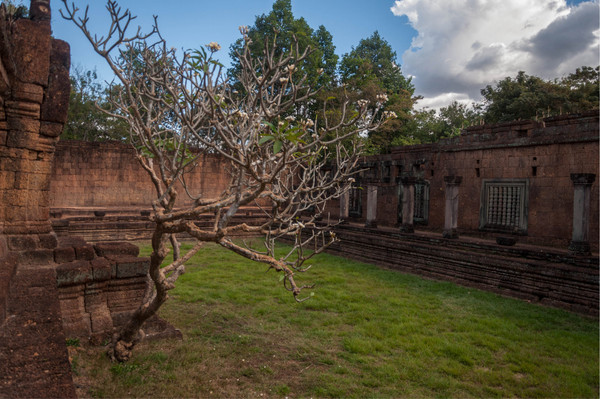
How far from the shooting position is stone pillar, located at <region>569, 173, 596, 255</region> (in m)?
8.32

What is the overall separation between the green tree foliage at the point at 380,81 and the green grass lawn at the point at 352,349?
12.1 metres

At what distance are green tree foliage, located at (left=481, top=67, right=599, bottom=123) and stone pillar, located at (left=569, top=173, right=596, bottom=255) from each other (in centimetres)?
1265

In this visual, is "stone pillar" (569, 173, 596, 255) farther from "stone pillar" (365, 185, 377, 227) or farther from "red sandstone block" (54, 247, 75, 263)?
"red sandstone block" (54, 247, 75, 263)

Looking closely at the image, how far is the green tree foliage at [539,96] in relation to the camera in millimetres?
21000

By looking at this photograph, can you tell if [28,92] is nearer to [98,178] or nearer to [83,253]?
[83,253]

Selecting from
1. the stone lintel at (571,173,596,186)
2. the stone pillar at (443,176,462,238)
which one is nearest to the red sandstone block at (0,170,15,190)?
the stone pillar at (443,176,462,238)

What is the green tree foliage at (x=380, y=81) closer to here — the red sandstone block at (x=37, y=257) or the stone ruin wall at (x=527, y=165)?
the stone ruin wall at (x=527, y=165)

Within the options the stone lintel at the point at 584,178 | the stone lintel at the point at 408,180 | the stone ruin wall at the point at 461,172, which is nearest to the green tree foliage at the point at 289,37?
the stone ruin wall at the point at 461,172

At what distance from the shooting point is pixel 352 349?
15.2 ft

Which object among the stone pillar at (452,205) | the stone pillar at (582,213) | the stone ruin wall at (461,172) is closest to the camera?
the stone pillar at (582,213)

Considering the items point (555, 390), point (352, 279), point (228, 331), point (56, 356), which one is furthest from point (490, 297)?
point (56, 356)

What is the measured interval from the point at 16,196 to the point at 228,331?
2.89 metres

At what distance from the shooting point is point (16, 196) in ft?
15.1

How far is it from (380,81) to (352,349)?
22473mm
